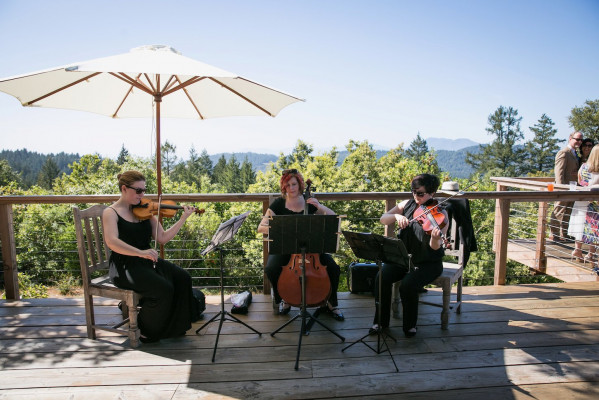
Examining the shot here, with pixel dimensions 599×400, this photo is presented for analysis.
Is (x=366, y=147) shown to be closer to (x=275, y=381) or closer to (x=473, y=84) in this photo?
(x=275, y=381)

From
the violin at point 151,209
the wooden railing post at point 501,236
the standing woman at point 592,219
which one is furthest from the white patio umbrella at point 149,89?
the standing woman at point 592,219

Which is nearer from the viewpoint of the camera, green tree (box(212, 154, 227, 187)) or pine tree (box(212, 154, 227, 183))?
green tree (box(212, 154, 227, 187))

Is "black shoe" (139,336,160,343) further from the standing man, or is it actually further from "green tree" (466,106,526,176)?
"green tree" (466,106,526,176)

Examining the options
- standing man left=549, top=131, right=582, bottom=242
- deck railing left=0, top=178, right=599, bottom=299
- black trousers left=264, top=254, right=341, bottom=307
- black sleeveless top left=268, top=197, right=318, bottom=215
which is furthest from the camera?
standing man left=549, top=131, right=582, bottom=242

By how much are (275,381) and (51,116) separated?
86.7m

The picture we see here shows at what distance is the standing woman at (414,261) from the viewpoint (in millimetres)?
3279

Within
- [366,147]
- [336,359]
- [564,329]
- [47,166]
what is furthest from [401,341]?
[47,166]

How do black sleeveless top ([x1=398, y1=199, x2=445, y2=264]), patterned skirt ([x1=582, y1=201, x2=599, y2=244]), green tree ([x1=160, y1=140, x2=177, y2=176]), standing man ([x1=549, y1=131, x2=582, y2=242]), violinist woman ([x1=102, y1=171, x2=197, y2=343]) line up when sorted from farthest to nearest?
green tree ([x1=160, y1=140, x2=177, y2=176]) < standing man ([x1=549, y1=131, x2=582, y2=242]) < patterned skirt ([x1=582, y1=201, x2=599, y2=244]) < black sleeveless top ([x1=398, y1=199, x2=445, y2=264]) < violinist woman ([x1=102, y1=171, x2=197, y2=343])

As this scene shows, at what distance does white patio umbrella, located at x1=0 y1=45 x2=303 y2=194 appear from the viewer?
115 inches

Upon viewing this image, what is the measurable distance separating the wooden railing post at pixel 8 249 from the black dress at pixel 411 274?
11.3 feet

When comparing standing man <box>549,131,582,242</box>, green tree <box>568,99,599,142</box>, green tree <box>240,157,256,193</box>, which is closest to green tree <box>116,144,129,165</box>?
green tree <box>240,157,256,193</box>

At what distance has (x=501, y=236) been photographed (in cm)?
439

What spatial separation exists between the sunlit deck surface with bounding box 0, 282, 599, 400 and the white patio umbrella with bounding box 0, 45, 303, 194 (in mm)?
1483

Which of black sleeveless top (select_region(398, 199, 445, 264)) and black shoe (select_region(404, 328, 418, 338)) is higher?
black sleeveless top (select_region(398, 199, 445, 264))
